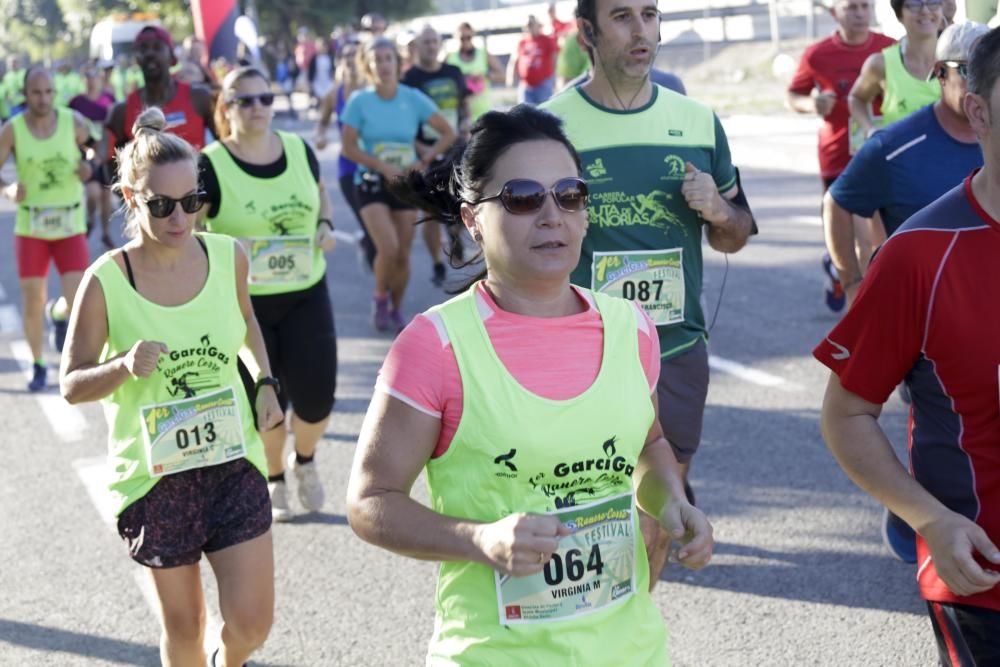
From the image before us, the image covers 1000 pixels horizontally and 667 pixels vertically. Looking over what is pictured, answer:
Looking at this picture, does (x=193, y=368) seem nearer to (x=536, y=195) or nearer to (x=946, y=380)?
(x=536, y=195)

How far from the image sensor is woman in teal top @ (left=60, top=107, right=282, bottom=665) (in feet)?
13.0

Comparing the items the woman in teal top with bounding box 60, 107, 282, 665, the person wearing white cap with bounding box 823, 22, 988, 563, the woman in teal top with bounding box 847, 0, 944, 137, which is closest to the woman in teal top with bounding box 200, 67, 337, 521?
the woman in teal top with bounding box 60, 107, 282, 665

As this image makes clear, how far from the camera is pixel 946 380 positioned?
108 inches

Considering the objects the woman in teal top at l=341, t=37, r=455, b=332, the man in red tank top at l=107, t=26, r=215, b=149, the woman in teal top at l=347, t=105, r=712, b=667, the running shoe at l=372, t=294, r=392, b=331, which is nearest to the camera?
the woman in teal top at l=347, t=105, r=712, b=667

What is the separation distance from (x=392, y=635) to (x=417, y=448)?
8.12ft

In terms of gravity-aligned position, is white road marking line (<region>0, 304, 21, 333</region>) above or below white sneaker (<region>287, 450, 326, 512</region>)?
below

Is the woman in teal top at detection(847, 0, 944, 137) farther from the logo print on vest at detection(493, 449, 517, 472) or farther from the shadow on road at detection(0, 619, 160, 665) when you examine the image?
the logo print on vest at detection(493, 449, 517, 472)

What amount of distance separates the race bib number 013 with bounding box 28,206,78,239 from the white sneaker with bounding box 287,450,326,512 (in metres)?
3.60

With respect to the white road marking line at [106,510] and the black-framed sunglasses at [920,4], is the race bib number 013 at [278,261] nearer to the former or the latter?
the white road marking line at [106,510]

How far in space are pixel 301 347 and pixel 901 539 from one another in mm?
2483

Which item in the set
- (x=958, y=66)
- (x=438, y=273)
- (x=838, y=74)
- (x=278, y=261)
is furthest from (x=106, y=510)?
(x=438, y=273)

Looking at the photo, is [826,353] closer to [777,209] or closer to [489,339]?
[489,339]

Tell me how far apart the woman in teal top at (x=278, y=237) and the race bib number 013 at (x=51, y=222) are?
3360 millimetres

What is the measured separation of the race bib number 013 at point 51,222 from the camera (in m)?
9.15
